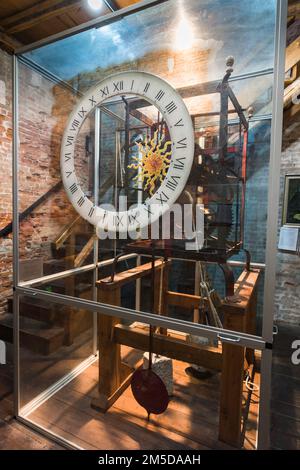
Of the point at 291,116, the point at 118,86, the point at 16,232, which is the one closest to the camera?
the point at 118,86

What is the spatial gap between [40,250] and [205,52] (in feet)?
5.44

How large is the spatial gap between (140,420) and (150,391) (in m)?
0.34

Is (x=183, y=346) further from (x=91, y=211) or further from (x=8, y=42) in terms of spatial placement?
(x=8, y=42)

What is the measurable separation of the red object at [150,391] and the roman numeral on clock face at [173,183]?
1068 millimetres

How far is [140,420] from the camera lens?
1748 mm

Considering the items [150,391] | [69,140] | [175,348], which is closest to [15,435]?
[150,391]

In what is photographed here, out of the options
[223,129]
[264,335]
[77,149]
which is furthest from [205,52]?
[264,335]

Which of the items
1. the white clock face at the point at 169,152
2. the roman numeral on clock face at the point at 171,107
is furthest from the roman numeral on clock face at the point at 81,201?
the roman numeral on clock face at the point at 171,107

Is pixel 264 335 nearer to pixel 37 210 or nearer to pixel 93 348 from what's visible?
pixel 37 210

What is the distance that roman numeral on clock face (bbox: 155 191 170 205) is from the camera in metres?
1.28

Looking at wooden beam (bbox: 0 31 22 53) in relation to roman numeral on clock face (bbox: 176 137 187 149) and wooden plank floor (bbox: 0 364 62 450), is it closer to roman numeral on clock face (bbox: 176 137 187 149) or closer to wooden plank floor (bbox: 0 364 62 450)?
roman numeral on clock face (bbox: 176 137 187 149)

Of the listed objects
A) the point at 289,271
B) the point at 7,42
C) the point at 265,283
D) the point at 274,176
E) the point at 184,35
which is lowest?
the point at 289,271

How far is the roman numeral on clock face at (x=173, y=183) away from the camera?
1241 millimetres

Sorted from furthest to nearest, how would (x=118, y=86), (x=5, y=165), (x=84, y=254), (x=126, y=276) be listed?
(x=5, y=165)
(x=84, y=254)
(x=126, y=276)
(x=118, y=86)
